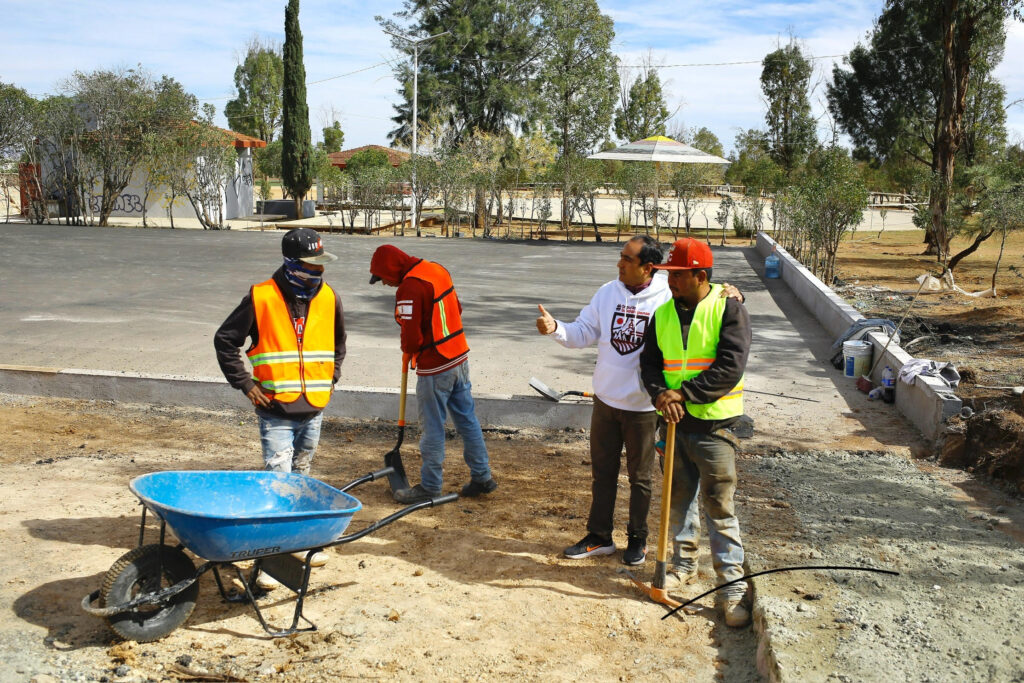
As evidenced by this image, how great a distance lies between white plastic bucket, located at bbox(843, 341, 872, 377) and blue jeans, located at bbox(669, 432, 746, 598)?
5485 millimetres

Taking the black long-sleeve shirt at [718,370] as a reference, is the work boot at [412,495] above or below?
below

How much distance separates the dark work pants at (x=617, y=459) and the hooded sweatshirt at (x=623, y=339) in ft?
0.26

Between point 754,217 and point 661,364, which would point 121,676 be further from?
point 754,217

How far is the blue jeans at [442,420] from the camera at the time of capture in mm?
5410

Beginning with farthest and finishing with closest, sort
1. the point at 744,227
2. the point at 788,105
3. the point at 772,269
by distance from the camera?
the point at 788,105 < the point at 744,227 < the point at 772,269

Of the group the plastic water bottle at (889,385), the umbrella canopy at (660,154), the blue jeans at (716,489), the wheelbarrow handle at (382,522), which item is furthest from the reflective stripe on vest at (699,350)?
the umbrella canopy at (660,154)

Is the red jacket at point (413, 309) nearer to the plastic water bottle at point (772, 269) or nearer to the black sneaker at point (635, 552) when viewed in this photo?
the black sneaker at point (635, 552)

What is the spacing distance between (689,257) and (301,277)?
1.92 m

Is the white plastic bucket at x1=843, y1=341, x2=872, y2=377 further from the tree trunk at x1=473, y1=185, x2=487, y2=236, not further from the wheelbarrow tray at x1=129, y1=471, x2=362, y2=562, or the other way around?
the tree trunk at x1=473, y1=185, x2=487, y2=236

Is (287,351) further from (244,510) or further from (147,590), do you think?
(147,590)

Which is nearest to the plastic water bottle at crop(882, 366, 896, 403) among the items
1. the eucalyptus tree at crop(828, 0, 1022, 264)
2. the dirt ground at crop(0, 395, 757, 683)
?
the dirt ground at crop(0, 395, 757, 683)

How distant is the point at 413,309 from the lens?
5.23 metres

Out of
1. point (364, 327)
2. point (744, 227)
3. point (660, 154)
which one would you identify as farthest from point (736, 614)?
point (744, 227)

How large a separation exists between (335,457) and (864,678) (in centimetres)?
417
